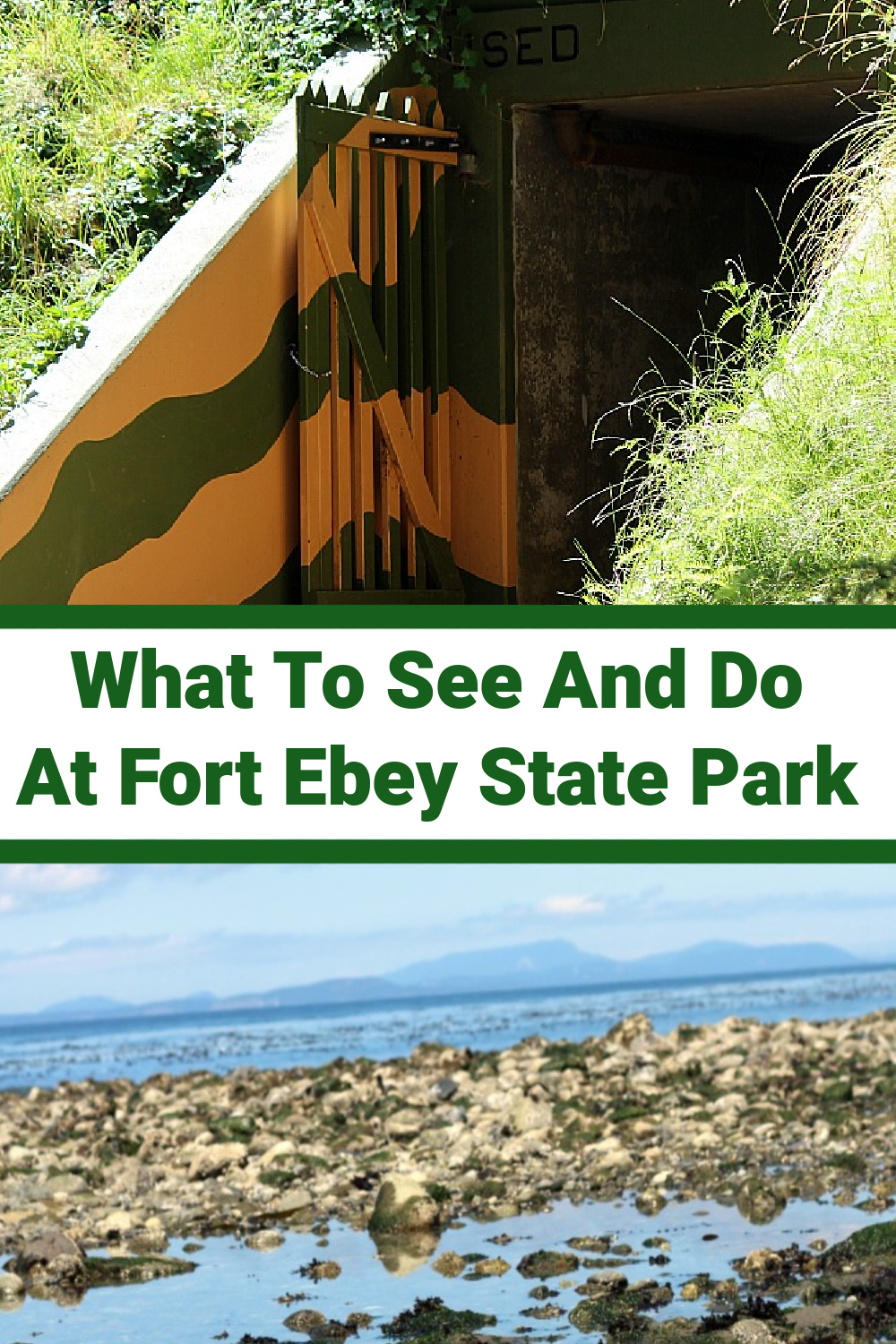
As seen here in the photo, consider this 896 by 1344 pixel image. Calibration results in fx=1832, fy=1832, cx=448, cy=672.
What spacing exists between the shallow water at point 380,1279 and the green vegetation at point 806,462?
2912mm

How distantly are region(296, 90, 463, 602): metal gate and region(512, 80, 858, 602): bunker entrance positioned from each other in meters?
0.45

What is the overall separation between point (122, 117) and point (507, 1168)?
5694 millimetres

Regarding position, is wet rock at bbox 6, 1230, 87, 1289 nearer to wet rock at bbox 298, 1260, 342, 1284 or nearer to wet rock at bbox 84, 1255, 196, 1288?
wet rock at bbox 84, 1255, 196, 1288

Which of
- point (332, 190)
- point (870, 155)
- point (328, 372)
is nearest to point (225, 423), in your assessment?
point (328, 372)

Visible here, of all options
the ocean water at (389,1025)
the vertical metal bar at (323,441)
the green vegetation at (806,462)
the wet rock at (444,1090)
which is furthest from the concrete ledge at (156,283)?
the ocean water at (389,1025)

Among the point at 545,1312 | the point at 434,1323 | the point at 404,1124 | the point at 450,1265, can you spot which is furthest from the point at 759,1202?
the point at 404,1124

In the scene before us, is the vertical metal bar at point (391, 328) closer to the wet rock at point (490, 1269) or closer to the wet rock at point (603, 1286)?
the wet rock at point (490, 1269)

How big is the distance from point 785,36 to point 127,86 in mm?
3264

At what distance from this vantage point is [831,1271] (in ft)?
24.4

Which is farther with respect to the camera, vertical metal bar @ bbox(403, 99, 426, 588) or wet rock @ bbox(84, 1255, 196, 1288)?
vertical metal bar @ bbox(403, 99, 426, 588)

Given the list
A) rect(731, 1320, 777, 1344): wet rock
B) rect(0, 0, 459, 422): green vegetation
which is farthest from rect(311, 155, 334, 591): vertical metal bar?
rect(731, 1320, 777, 1344): wet rock

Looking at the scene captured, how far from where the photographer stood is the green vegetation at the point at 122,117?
8.38 m

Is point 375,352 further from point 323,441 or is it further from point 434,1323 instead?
point 434,1323

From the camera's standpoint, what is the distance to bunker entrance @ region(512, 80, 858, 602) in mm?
9164
